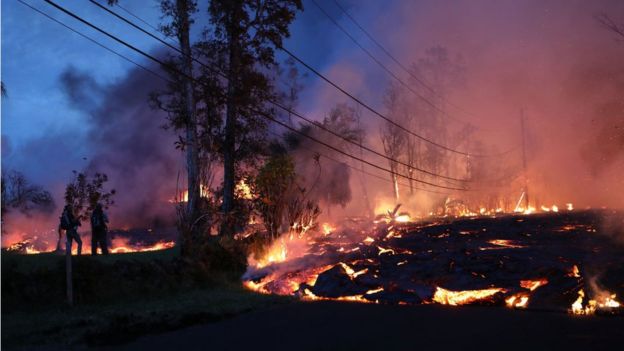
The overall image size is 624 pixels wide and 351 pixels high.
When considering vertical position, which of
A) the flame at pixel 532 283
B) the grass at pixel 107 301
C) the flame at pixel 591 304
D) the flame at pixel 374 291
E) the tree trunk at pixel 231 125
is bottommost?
the flame at pixel 591 304

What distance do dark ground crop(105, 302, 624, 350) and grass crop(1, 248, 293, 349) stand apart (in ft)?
2.29

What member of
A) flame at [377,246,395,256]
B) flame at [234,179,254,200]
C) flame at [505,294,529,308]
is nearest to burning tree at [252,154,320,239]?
flame at [234,179,254,200]

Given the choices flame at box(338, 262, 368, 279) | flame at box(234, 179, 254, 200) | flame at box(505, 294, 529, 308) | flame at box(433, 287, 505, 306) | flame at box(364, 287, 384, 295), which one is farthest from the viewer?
flame at box(234, 179, 254, 200)

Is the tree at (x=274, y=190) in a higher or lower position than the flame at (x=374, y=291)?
higher

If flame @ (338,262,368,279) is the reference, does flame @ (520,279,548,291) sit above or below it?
below

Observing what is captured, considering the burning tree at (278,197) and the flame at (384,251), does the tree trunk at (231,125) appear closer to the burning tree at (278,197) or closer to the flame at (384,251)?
the burning tree at (278,197)

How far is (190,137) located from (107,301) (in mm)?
8358

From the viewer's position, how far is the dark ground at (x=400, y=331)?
7.70 m

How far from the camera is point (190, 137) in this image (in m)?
18.3

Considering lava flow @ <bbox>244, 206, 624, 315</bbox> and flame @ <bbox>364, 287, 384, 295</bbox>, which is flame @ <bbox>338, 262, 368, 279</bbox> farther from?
flame @ <bbox>364, 287, 384, 295</bbox>

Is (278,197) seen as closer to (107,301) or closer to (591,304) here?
(107,301)

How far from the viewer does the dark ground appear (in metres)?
7.70

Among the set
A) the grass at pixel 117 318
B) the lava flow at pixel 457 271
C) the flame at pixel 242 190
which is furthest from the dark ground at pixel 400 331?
the flame at pixel 242 190

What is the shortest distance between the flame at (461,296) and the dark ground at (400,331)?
761 millimetres
